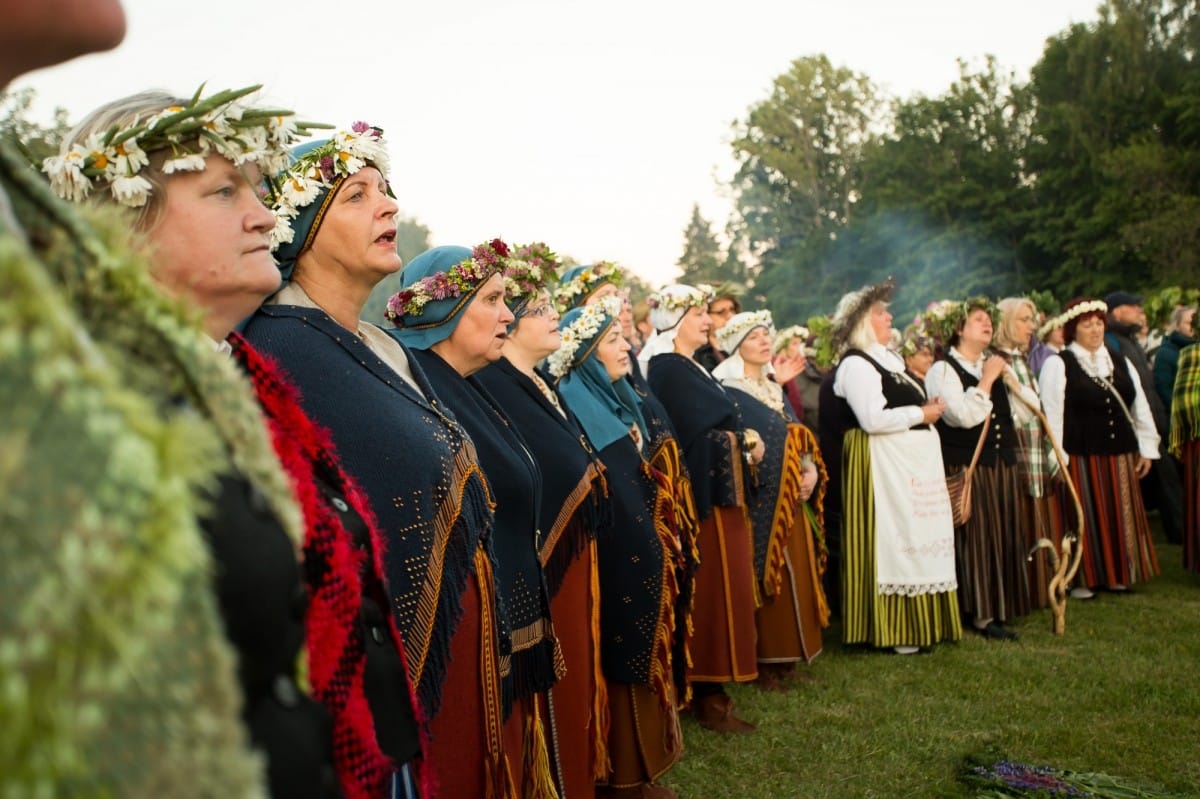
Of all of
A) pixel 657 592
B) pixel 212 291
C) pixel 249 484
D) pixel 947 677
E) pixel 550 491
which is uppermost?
pixel 212 291

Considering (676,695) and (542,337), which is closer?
(542,337)

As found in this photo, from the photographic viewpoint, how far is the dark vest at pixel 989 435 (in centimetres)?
735

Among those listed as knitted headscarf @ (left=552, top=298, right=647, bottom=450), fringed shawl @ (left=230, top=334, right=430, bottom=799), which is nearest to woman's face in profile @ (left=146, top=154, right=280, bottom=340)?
fringed shawl @ (left=230, top=334, right=430, bottom=799)

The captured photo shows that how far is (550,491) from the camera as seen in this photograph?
12.8 ft

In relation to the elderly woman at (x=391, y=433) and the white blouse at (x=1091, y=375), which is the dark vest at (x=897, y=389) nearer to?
the white blouse at (x=1091, y=375)

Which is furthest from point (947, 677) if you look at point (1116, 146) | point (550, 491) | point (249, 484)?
point (1116, 146)

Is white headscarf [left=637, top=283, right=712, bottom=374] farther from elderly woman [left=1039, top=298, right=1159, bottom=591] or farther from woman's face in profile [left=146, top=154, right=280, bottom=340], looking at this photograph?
woman's face in profile [left=146, top=154, right=280, bottom=340]

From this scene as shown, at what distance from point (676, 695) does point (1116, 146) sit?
30328 mm

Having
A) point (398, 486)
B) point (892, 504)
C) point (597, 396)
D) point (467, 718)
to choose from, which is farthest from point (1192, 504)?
point (398, 486)

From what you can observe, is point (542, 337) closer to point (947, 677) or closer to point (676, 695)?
point (676, 695)

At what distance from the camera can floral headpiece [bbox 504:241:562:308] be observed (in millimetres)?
3898

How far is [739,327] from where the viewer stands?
6840 millimetres

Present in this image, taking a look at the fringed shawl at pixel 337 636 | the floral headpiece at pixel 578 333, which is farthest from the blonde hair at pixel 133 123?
the floral headpiece at pixel 578 333

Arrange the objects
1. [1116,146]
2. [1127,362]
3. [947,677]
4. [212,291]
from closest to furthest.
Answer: [212,291], [947,677], [1127,362], [1116,146]
